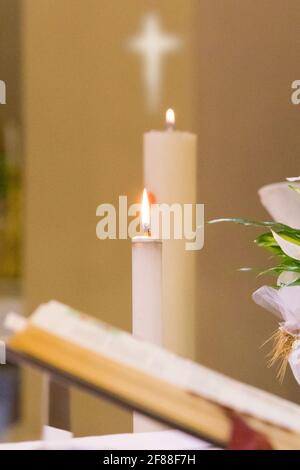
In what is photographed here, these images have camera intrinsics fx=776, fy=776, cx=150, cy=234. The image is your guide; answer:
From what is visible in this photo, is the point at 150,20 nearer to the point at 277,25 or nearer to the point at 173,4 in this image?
the point at 173,4

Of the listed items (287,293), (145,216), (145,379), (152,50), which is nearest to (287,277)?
(287,293)

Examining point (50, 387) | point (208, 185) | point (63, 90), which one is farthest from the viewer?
point (63, 90)

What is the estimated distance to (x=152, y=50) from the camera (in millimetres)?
986

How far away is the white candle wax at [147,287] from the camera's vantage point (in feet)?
1.74

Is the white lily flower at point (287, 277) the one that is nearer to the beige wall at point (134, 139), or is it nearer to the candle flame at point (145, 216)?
the candle flame at point (145, 216)

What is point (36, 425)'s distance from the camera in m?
1.09

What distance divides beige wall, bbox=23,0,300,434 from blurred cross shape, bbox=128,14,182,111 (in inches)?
0.5

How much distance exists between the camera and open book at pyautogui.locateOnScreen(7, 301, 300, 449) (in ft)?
1.05

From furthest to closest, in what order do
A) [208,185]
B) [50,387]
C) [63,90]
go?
1. [63,90]
2. [208,185]
3. [50,387]

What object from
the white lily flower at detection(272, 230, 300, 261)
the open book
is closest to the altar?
the white lily flower at detection(272, 230, 300, 261)

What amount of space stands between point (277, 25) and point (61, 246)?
1.32ft

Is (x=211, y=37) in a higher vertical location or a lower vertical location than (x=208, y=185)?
higher

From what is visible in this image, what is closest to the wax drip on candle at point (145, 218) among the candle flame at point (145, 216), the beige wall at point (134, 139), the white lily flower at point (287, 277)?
the candle flame at point (145, 216)

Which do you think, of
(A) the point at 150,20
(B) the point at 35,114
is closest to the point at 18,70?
(B) the point at 35,114
